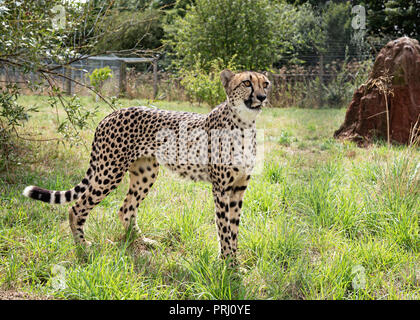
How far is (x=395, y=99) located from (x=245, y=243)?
438cm

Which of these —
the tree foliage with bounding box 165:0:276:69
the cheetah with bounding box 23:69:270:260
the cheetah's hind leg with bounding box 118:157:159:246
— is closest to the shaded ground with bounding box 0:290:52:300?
the cheetah with bounding box 23:69:270:260

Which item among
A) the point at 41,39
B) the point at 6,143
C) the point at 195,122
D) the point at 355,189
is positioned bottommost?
the point at 355,189

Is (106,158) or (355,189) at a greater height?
(106,158)

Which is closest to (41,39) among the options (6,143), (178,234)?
(6,143)

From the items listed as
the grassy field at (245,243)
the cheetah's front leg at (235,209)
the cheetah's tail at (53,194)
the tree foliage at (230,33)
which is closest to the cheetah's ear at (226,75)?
the cheetah's front leg at (235,209)

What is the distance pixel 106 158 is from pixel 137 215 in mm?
604

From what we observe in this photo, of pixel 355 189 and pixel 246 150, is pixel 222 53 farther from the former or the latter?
pixel 246 150

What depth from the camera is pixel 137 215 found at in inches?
116

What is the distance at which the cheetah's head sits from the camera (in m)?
2.05

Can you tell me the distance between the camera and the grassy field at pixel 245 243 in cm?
211

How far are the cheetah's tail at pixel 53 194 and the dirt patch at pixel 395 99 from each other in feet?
15.0

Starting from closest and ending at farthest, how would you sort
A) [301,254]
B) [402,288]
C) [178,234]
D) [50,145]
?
[402,288]
[301,254]
[178,234]
[50,145]

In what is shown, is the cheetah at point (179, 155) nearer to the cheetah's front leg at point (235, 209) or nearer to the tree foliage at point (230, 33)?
the cheetah's front leg at point (235, 209)
